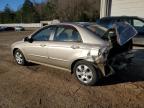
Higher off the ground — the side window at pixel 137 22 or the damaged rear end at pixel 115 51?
the side window at pixel 137 22

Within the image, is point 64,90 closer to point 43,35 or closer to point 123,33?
point 123,33

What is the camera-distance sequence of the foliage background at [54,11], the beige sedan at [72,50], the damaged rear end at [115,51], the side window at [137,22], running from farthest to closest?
the foliage background at [54,11]
the side window at [137,22]
the beige sedan at [72,50]
the damaged rear end at [115,51]

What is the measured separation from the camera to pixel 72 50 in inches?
239

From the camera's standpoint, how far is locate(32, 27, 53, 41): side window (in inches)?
274

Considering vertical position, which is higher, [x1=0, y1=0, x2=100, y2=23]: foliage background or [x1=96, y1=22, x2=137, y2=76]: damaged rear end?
[x1=0, y1=0, x2=100, y2=23]: foliage background

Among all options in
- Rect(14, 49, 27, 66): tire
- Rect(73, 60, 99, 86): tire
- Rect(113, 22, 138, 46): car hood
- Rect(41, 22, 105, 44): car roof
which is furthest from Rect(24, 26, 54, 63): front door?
Rect(113, 22, 138, 46): car hood

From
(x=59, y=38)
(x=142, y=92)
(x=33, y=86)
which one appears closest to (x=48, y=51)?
(x=59, y=38)

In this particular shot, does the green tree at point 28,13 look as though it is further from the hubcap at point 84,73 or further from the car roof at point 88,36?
the hubcap at point 84,73

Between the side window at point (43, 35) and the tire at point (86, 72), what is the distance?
56.7 inches

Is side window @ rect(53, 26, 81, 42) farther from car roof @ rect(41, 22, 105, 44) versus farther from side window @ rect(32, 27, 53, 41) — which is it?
side window @ rect(32, 27, 53, 41)

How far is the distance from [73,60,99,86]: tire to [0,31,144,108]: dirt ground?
17 centimetres

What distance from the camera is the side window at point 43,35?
696 centimetres

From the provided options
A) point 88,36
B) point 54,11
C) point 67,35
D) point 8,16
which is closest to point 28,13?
point 8,16

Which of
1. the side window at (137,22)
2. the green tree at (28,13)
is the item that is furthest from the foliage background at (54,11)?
the side window at (137,22)
